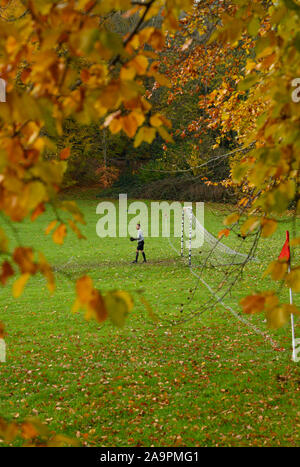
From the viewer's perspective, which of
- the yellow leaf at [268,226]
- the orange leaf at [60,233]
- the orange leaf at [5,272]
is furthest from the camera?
the yellow leaf at [268,226]

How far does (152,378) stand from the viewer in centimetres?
654


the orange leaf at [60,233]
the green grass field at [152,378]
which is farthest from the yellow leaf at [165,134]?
the green grass field at [152,378]

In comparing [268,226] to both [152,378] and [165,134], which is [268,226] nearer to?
[165,134]

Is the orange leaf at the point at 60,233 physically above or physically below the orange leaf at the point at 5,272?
above

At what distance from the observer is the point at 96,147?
36.0 metres

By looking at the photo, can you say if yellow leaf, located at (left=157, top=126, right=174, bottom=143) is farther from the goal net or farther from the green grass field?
Answer: the goal net

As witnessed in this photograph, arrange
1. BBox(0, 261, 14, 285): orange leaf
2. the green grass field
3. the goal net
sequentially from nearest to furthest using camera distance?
1. BBox(0, 261, 14, 285): orange leaf
2. the green grass field
3. the goal net

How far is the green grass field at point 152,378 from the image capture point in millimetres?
5051

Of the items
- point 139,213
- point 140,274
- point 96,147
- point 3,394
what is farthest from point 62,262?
point 96,147

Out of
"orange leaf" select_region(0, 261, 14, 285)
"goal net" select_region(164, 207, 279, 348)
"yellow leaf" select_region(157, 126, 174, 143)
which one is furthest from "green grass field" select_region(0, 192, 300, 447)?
"orange leaf" select_region(0, 261, 14, 285)

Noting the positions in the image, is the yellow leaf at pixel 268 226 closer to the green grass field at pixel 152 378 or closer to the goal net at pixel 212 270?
the green grass field at pixel 152 378

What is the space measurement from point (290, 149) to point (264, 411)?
14.0 feet

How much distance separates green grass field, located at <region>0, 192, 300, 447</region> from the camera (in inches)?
199
